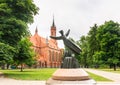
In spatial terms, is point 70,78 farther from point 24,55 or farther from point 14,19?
point 24,55

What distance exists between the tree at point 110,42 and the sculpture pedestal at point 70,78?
40.4 metres

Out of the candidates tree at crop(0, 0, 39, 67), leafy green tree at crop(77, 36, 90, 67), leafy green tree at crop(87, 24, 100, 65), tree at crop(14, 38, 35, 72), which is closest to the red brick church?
leafy green tree at crop(77, 36, 90, 67)

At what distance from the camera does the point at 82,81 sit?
11.3 m

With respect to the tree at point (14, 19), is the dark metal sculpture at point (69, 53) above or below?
below

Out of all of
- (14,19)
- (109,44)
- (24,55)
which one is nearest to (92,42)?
(109,44)

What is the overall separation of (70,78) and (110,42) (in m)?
42.9

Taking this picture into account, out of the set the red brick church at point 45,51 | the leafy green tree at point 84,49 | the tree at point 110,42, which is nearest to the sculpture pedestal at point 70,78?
the tree at point 110,42

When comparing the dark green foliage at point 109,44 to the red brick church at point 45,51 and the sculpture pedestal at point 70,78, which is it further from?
the red brick church at point 45,51

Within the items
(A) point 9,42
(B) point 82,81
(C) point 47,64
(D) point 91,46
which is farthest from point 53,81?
(C) point 47,64

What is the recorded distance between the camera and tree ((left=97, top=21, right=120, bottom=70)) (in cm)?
5161

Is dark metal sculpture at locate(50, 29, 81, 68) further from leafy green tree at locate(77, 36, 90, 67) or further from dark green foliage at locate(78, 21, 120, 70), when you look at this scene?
leafy green tree at locate(77, 36, 90, 67)

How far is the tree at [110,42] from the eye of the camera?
51.6 metres

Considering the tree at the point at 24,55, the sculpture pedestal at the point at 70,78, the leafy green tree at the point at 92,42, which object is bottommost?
the sculpture pedestal at the point at 70,78

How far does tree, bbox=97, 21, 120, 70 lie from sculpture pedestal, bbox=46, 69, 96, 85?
132 ft
